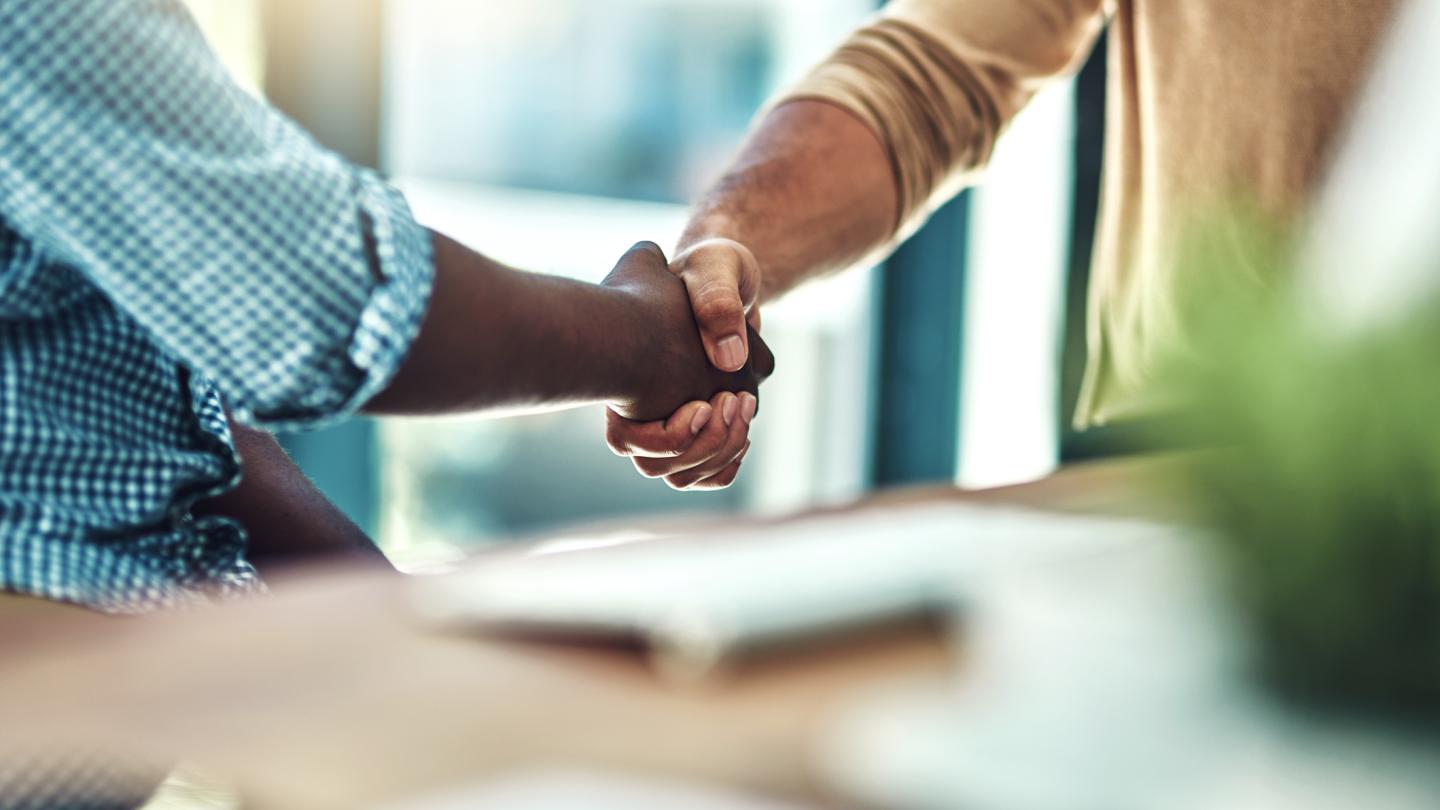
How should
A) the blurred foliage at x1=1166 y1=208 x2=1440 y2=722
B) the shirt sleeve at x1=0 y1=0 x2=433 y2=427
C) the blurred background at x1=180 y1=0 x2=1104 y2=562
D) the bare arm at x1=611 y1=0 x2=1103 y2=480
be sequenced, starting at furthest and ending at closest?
the blurred background at x1=180 y1=0 x2=1104 y2=562 < the bare arm at x1=611 y1=0 x2=1103 y2=480 < the shirt sleeve at x1=0 y1=0 x2=433 y2=427 < the blurred foliage at x1=1166 y1=208 x2=1440 y2=722

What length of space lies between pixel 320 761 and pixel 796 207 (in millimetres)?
1219

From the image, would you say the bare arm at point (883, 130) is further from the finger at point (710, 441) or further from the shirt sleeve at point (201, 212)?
the shirt sleeve at point (201, 212)

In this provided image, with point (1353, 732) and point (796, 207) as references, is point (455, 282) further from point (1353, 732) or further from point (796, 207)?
point (796, 207)

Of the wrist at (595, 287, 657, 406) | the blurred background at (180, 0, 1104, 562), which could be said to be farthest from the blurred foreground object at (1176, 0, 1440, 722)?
the blurred background at (180, 0, 1104, 562)

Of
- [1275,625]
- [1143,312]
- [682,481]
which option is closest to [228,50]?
[682,481]

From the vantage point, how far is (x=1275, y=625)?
0.42 meters

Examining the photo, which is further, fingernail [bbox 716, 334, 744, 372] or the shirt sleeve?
fingernail [bbox 716, 334, 744, 372]

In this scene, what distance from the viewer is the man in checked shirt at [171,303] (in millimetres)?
693

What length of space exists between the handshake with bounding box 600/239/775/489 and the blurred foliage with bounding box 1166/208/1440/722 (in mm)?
658

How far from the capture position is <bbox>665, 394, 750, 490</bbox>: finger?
1.29 metres

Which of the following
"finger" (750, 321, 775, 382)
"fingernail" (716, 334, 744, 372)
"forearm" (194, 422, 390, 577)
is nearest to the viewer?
"forearm" (194, 422, 390, 577)

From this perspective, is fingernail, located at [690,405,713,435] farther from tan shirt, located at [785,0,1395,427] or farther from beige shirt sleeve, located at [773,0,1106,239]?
beige shirt sleeve, located at [773,0,1106,239]

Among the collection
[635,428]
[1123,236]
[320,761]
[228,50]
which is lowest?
[320,761]

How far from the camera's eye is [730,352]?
123 cm
